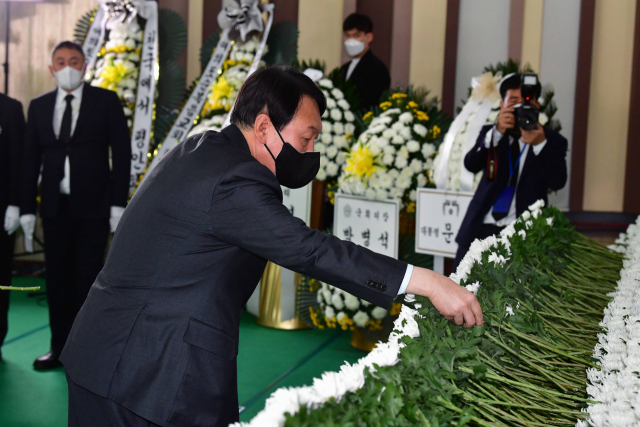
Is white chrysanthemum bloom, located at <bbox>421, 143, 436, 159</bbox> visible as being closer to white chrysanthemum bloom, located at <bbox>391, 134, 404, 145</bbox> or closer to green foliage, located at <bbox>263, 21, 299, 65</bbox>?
white chrysanthemum bloom, located at <bbox>391, 134, 404, 145</bbox>

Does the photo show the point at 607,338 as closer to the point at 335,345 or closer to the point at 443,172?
the point at 443,172

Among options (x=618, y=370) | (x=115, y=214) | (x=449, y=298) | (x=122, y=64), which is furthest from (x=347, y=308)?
(x=122, y=64)

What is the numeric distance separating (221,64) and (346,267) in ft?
13.0

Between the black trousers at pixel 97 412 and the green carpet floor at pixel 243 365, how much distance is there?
1.38m

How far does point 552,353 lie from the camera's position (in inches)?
47.3

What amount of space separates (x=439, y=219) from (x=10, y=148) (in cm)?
227

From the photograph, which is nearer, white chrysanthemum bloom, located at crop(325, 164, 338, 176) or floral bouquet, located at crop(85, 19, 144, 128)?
white chrysanthemum bloom, located at crop(325, 164, 338, 176)

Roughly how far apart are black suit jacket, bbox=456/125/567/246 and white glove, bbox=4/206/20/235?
2271mm

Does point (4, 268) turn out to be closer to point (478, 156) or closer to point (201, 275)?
point (478, 156)

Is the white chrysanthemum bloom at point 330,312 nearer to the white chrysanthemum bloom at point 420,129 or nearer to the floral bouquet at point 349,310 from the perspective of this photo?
the floral bouquet at point 349,310

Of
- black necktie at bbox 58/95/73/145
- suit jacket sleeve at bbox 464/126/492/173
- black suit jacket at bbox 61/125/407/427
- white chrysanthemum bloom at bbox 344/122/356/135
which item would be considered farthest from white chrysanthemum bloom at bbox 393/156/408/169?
black suit jacket at bbox 61/125/407/427

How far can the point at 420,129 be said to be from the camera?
3.30 metres

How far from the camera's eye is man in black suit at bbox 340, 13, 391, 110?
4102mm

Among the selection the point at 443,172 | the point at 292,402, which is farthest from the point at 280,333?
the point at 292,402
